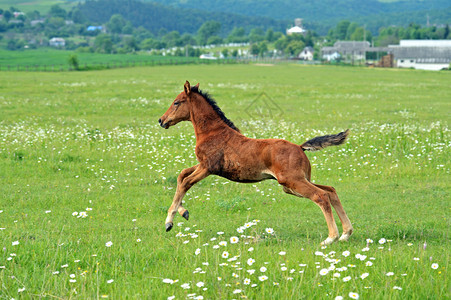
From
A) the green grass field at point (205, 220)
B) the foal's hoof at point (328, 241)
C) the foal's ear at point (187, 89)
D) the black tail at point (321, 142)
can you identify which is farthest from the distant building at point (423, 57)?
the foal's hoof at point (328, 241)

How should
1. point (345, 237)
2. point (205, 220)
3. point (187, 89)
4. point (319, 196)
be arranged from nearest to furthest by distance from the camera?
1. point (319, 196)
2. point (345, 237)
3. point (187, 89)
4. point (205, 220)

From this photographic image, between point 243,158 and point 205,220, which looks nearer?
point 243,158

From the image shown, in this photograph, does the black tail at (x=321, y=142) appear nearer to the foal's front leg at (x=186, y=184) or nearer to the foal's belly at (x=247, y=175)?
the foal's belly at (x=247, y=175)

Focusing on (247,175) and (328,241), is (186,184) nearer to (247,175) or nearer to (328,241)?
(247,175)

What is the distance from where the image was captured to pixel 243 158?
8.70 metres

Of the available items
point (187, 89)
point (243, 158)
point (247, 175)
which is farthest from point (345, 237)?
point (187, 89)

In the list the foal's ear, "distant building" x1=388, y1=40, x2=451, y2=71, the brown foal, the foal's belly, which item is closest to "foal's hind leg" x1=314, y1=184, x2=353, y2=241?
the brown foal

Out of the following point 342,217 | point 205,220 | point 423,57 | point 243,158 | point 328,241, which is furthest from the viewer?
point 423,57

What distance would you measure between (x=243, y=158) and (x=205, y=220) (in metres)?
2.03

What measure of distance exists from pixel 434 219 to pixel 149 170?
7962mm

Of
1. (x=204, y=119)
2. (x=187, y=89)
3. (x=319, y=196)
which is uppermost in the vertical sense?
(x=187, y=89)

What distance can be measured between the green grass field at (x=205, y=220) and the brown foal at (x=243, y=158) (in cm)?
62

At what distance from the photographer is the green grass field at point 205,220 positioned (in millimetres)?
6098

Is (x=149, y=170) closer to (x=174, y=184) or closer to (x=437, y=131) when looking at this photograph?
(x=174, y=184)
